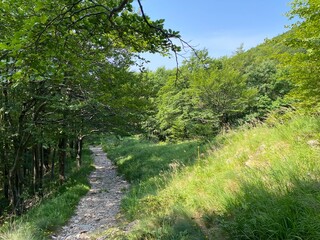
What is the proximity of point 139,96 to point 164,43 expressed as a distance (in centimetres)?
908

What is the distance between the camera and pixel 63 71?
4.80 meters

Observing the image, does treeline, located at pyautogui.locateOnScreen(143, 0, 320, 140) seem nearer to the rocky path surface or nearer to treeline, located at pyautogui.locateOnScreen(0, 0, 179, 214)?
treeline, located at pyautogui.locateOnScreen(0, 0, 179, 214)

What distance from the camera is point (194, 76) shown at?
76.0 feet

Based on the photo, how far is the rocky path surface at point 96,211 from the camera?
17.9 feet

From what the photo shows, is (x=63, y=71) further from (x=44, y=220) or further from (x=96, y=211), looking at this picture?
(x=96, y=211)

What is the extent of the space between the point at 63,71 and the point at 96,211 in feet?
13.4

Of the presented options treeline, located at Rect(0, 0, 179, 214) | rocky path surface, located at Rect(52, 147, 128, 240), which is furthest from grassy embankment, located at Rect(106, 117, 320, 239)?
treeline, located at Rect(0, 0, 179, 214)

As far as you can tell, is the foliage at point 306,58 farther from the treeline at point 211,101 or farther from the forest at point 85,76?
the treeline at point 211,101

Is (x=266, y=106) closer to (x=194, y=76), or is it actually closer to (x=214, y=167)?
(x=194, y=76)

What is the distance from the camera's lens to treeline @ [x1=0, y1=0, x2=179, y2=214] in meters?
2.90

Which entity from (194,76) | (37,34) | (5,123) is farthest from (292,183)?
(194,76)

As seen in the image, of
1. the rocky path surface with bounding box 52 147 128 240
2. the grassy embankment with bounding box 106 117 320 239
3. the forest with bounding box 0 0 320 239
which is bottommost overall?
the rocky path surface with bounding box 52 147 128 240

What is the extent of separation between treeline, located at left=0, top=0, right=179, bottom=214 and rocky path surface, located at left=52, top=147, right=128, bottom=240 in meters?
2.18

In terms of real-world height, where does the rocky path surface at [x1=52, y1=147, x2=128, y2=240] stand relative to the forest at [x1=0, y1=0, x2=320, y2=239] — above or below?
below
